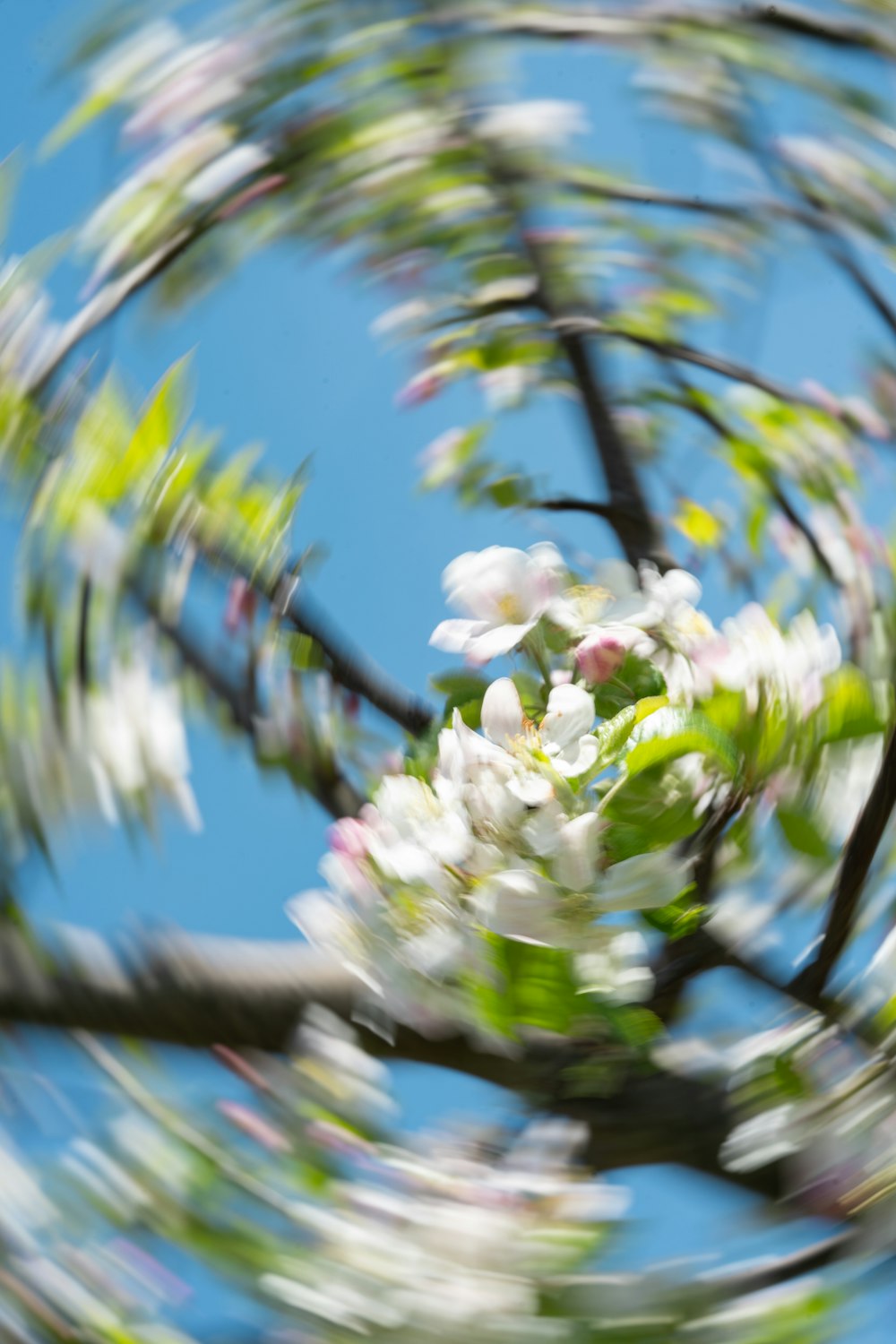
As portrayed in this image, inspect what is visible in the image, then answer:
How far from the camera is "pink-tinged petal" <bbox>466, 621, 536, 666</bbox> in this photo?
1.03 feet

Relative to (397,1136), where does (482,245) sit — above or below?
above

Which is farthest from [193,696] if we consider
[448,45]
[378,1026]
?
[448,45]

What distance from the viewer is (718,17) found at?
351mm

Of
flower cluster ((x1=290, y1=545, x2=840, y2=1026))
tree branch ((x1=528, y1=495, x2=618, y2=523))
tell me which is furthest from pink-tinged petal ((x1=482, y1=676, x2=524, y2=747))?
tree branch ((x1=528, y1=495, x2=618, y2=523))

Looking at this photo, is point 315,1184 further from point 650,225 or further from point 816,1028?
point 650,225

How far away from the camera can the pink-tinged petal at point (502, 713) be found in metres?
0.28

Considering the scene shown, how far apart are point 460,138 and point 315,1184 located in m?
0.30

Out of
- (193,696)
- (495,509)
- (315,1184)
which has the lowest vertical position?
(315,1184)

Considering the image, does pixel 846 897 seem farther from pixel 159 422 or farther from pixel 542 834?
pixel 159 422

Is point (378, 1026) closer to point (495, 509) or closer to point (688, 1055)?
point (688, 1055)

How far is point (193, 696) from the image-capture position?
1.05 feet

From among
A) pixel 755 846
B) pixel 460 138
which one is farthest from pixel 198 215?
pixel 755 846

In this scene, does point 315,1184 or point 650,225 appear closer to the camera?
point 315,1184

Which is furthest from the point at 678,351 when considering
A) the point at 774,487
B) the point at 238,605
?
the point at 238,605
